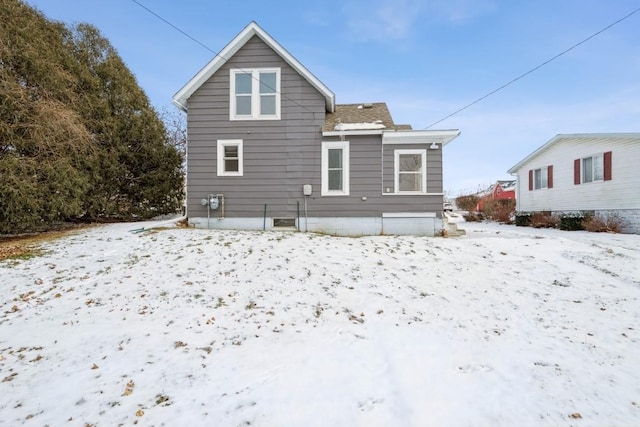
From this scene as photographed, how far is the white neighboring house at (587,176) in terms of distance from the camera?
1338 centimetres

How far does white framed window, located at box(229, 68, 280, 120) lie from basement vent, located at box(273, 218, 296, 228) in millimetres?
3815

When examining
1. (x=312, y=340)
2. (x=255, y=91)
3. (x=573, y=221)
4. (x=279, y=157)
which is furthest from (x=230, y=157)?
(x=573, y=221)

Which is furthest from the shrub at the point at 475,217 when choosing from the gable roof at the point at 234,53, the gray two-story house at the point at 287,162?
the gable roof at the point at 234,53

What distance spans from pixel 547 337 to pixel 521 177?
800 inches

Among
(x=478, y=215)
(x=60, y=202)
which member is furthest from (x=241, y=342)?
(x=478, y=215)

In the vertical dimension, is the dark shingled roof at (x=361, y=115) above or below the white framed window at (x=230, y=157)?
above

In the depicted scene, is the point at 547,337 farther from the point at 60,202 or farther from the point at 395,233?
the point at 60,202

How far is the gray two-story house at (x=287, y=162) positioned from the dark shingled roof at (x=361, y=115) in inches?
11.6

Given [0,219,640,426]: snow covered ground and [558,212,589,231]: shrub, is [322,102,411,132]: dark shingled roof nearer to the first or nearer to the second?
[0,219,640,426]: snow covered ground

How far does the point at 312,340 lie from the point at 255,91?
9.76 metres

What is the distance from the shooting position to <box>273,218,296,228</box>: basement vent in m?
11.5

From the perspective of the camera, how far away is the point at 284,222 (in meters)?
11.6

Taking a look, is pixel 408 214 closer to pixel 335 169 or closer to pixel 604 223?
pixel 335 169

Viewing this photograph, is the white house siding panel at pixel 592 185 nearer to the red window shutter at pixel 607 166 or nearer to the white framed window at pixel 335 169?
the red window shutter at pixel 607 166
